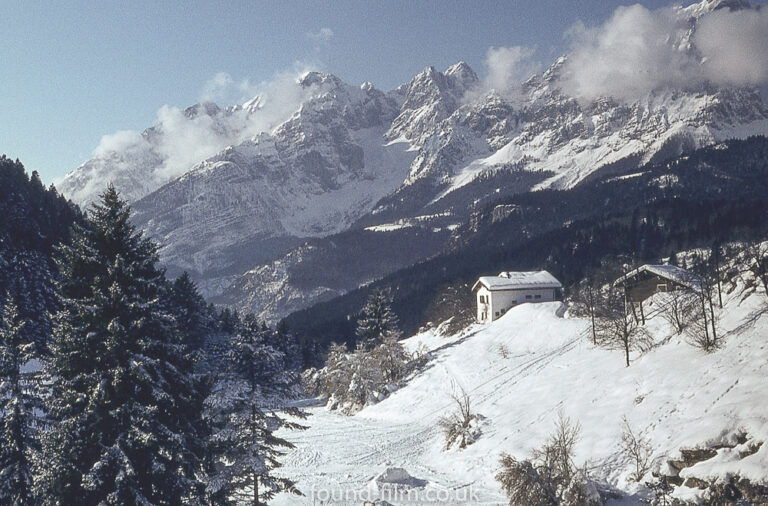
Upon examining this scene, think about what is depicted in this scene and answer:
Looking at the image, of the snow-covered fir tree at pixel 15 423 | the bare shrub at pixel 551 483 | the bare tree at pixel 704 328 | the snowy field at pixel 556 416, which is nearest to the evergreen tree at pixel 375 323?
the snowy field at pixel 556 416

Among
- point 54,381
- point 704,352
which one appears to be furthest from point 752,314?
point 54,381

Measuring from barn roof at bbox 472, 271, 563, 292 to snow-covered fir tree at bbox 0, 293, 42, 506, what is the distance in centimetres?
6910

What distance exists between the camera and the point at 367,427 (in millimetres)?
54594

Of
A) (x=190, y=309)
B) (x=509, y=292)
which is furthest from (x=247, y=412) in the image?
(x=190, y=309)

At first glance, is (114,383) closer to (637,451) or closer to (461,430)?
(637,451)

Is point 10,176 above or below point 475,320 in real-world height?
A: above

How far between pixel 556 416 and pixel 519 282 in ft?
165

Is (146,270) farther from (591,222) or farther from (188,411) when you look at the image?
(591,222)

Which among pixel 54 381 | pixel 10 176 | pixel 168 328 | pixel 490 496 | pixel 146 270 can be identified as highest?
pixel 10 176

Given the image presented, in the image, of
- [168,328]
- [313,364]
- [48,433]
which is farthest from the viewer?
[313,364]

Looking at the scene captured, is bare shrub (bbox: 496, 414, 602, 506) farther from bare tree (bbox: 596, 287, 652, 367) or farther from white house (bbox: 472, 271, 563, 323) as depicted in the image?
white house (bbox: 472, 271, 563, 323)

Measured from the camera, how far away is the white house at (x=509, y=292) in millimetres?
82562

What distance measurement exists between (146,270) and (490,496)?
2165cm

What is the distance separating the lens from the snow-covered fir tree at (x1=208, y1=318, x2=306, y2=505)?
72.2 ft
